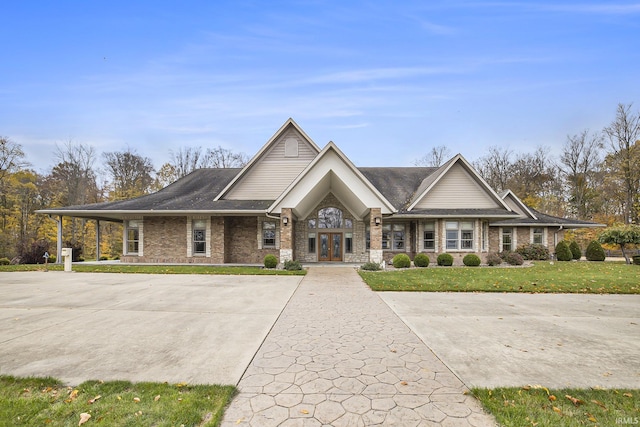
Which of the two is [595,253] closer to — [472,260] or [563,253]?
[563,253]

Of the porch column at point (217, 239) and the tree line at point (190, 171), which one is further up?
the tree line at point (190, 171)

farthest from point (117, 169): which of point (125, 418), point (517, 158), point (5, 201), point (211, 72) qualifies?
point (517, 158)

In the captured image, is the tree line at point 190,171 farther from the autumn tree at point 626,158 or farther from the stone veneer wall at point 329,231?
the stone veneer wall at point 329,231

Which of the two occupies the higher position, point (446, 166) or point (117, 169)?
point (117, 169)

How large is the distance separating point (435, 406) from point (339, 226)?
55.0ft

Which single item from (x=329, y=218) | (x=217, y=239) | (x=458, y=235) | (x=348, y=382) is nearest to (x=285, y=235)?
(x=329, y=218)

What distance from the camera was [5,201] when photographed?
94.8ft

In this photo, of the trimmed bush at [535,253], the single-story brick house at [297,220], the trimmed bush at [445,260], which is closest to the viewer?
the trimmed bush at [445,260]

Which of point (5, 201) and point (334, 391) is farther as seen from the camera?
point (5, 201)

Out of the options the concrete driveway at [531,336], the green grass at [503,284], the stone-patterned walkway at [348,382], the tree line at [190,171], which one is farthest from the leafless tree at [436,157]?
the stone-patterned walkway at [348,382]

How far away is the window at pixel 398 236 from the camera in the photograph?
795 inches

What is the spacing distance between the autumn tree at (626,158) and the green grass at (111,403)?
136 ft

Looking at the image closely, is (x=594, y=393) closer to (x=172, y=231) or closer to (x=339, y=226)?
(x=339, y=226)

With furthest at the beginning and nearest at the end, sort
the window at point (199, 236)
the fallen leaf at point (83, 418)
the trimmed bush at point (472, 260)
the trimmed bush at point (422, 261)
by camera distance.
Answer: the window at point (199, 236), the trimmed bush at point (472, 260), the trimmed bush at point (422, 261), the fallen leaf at point (83, 418)
